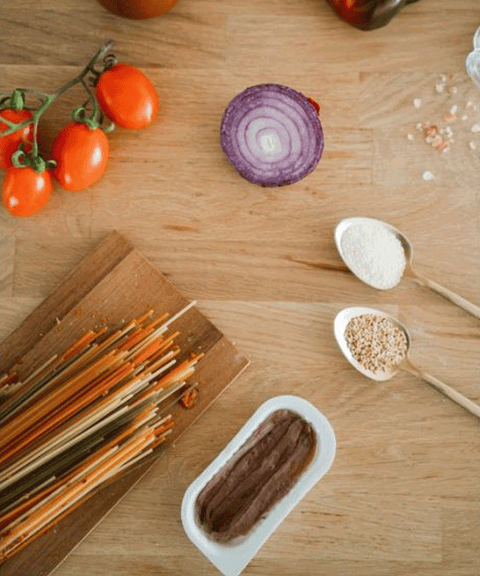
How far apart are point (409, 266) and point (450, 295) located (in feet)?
0.29

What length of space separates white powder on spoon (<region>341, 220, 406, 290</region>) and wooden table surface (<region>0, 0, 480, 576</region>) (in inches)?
1.3

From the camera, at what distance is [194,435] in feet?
4.22

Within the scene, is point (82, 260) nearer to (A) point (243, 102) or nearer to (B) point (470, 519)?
(A) point (243, 102)

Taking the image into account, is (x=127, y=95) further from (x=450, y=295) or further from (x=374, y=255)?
(x=450, y=295)

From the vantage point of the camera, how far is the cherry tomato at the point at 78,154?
49.5 inches

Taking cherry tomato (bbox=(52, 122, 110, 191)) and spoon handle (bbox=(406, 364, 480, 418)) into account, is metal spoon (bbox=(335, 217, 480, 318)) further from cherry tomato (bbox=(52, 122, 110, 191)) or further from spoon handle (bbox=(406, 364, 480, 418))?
cherry tomato (bbox=(52, 122, 110, 191))

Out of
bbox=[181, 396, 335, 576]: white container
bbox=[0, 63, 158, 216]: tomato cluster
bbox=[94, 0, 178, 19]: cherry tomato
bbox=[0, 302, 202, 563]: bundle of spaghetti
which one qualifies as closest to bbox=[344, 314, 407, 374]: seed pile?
bbox=[181, 396, 335, 576]: white container

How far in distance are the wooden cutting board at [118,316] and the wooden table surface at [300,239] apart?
35mm

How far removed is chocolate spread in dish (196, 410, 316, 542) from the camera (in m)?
1.21

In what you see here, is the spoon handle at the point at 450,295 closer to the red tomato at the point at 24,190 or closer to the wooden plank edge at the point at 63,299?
the wooden plank edge at the point at 63,299

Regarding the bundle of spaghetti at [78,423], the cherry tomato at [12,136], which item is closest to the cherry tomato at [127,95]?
the cherry tomato at [12,136]

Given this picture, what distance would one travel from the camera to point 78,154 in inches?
49.4

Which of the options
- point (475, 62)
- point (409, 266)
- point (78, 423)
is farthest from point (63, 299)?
point (475, 62)

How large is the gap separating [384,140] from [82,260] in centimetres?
60
